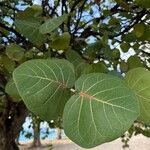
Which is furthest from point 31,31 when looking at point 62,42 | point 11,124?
point 11,124

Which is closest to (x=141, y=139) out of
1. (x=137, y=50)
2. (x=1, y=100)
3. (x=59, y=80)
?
(x=1, y=100)

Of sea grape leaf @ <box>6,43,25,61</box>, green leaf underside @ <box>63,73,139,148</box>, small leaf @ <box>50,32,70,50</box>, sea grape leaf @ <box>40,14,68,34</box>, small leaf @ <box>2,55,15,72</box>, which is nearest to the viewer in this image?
green leaf underside @ <box>63,73,139,148</box>

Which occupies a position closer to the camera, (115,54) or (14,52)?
(14,52)

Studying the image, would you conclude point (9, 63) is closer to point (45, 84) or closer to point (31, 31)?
point (31, 31)

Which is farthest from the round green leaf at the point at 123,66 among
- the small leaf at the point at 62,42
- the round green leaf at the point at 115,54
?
the small leaf at the point at 62,42

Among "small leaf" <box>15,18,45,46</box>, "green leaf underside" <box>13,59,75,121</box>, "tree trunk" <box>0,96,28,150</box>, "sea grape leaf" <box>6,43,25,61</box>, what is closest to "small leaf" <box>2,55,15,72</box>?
"sea grape leaf" <box>6,43,25,61</box>

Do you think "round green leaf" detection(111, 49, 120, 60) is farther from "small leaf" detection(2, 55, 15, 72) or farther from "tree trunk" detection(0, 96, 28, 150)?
"tree trunk" detection(0, 96, 28, 150)

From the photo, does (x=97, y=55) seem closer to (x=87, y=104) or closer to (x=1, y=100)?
(x=87, y=104)
